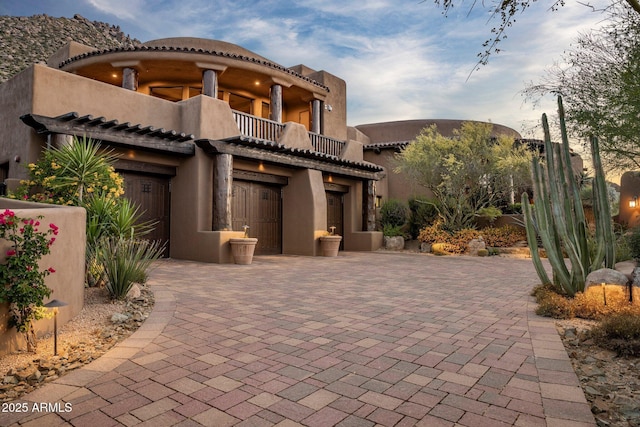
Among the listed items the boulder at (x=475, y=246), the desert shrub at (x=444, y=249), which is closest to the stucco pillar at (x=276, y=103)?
the desert shrub at (x=444, y=249)

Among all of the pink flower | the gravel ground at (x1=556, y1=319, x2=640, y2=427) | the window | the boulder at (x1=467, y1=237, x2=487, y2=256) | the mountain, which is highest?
the mountain

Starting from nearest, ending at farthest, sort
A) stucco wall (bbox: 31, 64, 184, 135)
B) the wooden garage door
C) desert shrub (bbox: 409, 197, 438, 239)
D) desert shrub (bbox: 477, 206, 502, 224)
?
1. stucco wall (bbox: 31, 64, 184, 135)
2. the wooden garage door
3. desert shrub (bbox: 477, 206, 502, 224)
4. desert shrub (bbox: 409, 197, 438, 239)

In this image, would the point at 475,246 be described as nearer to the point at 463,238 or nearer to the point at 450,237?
the point at 463,238

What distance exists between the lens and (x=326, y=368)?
310 centimetres

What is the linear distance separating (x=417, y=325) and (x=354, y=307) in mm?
1079

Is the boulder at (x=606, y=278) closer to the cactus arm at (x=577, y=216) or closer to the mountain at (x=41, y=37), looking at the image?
the cactus arm at (x=577, y=216)

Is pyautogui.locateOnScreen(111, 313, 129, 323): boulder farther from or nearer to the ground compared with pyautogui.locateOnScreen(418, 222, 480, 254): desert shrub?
nearer to the ground

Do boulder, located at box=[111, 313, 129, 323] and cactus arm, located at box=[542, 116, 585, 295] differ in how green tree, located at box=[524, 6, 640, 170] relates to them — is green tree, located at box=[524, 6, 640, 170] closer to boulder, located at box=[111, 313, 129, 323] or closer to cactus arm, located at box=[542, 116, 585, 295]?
cactus arm, located at box=[542, 116, 585, 295]

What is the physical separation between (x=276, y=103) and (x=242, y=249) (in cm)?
732

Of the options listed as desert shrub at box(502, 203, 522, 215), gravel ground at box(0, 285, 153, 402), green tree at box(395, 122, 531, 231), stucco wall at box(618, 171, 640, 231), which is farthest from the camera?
desert shrub at box(502, 203, 522, 215)

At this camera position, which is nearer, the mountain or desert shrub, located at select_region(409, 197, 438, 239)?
desert shrub, located at select_region(409, 197, 438, 239)

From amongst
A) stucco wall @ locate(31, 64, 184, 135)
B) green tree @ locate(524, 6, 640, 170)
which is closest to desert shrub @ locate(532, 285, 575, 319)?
green tree @ locate(524, 6, 640, 170)

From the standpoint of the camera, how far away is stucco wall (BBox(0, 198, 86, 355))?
127 inches

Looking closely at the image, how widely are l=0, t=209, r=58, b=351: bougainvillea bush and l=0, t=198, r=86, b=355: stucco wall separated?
0.28 ft
